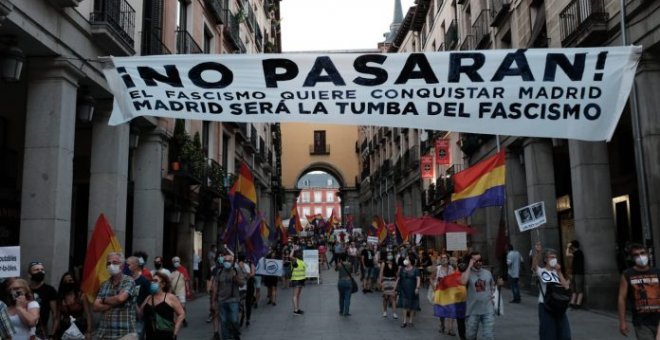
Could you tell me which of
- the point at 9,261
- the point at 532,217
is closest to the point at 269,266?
the point at 532,217

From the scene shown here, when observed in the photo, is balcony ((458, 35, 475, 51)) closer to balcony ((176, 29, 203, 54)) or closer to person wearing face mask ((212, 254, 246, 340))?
balcony ((176, 29, 203, 54))

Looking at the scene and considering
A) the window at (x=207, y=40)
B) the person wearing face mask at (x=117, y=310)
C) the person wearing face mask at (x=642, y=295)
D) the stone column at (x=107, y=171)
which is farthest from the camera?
the window at (x=207, y=40)

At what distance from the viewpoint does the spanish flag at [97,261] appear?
358 inches

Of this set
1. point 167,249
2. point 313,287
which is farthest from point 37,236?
point 313,287

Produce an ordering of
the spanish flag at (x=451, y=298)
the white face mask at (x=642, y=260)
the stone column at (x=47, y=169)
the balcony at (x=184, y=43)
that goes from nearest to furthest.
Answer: the white face mask at (x=642, y=260)
the stone column at (x=47, y=169)
the spanish flag at (x=451, y=298)
the balcony at (x=184, y=43)

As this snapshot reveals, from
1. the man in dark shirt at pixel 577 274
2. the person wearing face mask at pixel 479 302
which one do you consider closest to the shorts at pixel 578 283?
the man in dark shirt at pixel 577 274

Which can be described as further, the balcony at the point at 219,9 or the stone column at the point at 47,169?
the balcony at the point at 219,9

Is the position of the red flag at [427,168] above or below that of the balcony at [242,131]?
below

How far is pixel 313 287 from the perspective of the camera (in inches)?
1026

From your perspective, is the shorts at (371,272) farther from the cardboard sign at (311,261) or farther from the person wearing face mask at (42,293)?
the person wearing face mask at (42,293)

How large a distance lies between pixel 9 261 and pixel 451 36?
27.0 m

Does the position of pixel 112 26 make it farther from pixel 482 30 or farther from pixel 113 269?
pixel 482 30

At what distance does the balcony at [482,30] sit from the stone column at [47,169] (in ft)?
58.4

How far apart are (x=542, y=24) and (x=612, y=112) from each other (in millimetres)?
13389
